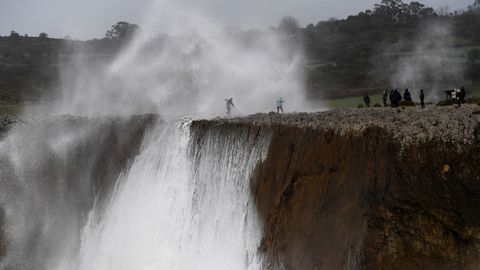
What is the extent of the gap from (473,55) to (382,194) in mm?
39277

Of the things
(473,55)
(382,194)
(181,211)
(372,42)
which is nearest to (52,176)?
(181,211)

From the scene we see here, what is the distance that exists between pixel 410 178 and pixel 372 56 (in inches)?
2047

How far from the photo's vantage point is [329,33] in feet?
252

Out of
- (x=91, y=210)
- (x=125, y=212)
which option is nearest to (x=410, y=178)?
(x=125, y=212)

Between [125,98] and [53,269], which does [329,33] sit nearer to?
[125,98]

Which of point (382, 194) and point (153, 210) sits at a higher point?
point (382, 194)

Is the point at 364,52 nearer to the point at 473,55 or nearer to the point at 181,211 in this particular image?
the point at 473,55

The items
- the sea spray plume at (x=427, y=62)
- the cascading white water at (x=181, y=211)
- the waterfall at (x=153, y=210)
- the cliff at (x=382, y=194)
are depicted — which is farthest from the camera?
the sea spray plume at (x=427, y=62)

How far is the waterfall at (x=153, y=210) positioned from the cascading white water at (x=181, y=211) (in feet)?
0.08

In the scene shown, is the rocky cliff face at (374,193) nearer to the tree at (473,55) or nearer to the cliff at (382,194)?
the cliff at (382,194)

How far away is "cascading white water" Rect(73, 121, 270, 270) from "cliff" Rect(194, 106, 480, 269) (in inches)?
69.4

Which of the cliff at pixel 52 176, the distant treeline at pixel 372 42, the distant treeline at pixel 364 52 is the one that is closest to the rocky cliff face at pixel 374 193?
the cliff at pixel 52 176

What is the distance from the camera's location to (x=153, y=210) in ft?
55.4

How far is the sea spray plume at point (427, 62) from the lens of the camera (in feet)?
121
